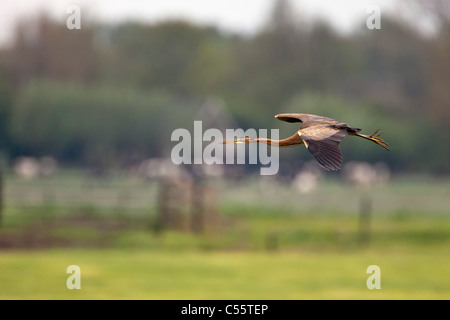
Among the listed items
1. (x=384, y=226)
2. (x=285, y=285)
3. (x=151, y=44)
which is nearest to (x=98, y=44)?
(x=151, y=44)

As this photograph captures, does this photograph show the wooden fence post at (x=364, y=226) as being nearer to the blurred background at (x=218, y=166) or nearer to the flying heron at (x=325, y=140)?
the blurred background at (x=218, y=166)

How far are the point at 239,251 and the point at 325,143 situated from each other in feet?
70.7

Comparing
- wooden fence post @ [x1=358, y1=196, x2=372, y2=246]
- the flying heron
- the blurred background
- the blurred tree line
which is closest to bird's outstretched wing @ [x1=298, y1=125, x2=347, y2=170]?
the flying heron

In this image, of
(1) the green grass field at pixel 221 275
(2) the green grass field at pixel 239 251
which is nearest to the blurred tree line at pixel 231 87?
(2) the green grass field at pixel 239 251

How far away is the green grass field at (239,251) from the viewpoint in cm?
2202

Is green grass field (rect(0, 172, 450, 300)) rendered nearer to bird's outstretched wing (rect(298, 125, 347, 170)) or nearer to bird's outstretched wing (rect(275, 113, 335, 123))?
bird's outstretched wing (rect(275, 113, 335, 123))

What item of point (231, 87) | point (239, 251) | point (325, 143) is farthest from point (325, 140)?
point (231, 87)

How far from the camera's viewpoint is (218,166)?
54438mm

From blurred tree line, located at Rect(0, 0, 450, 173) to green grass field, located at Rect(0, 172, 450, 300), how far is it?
12.5 metres

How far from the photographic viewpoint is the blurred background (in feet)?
80.6

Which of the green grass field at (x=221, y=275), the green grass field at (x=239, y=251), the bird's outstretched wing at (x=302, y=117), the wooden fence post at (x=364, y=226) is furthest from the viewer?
the wooden fence post at (x=364, y=226)

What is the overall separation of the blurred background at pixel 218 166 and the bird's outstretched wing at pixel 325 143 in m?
13.4
